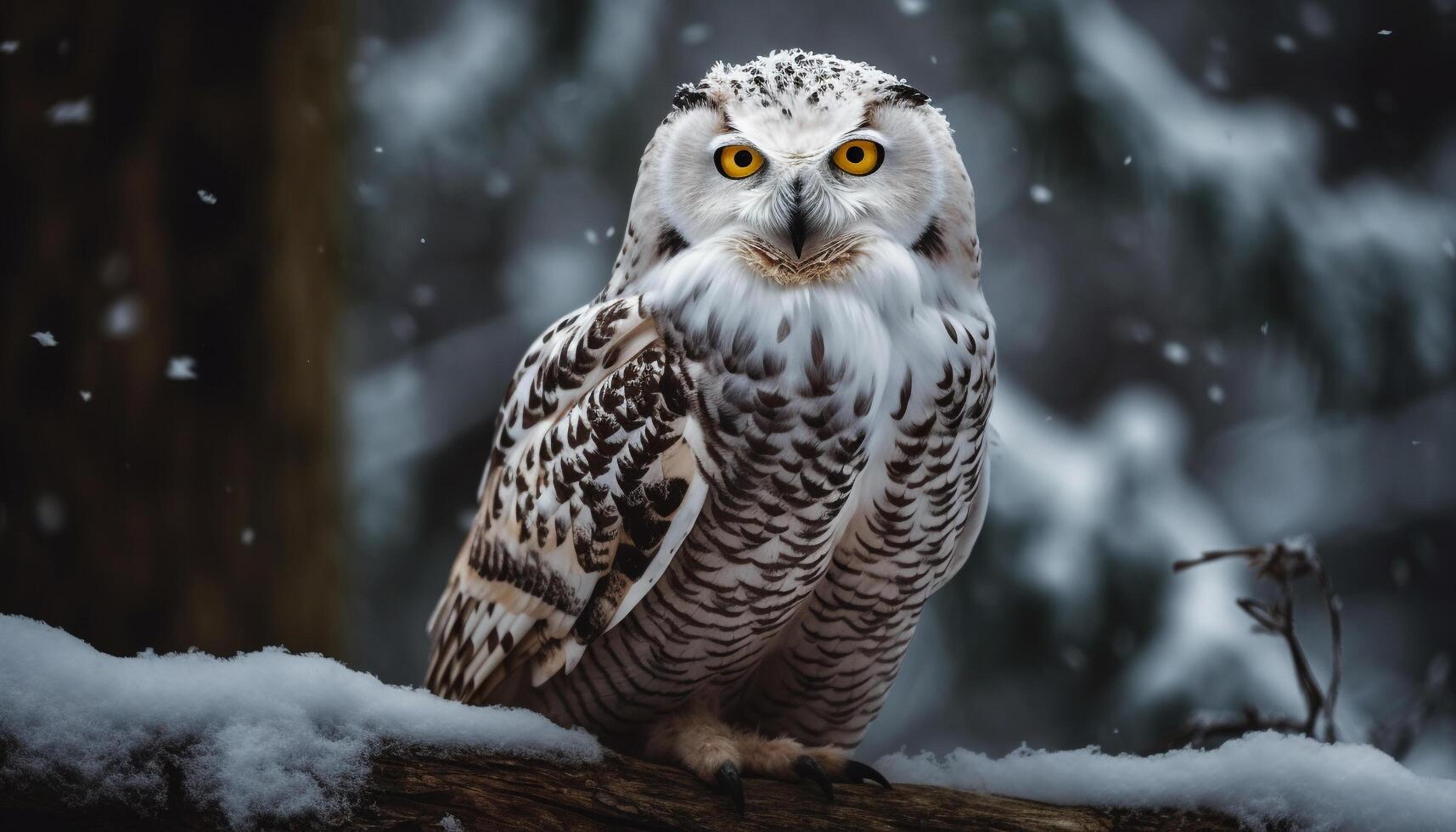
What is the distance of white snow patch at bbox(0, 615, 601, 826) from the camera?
0.84 metres

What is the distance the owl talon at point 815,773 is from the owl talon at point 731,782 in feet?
0.26

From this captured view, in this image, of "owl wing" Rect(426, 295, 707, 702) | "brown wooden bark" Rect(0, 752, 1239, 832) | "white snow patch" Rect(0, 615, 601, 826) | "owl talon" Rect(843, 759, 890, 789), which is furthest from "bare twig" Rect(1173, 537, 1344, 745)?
"white snow patch" Rect(0, 615, 601, 826)

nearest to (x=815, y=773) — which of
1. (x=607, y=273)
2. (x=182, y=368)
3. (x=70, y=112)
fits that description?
(x=182, y=368)

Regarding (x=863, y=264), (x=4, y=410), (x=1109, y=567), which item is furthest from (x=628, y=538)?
(x=1109, y=567)

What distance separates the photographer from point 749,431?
1079mm

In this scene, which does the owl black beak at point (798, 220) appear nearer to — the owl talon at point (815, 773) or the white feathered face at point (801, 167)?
the white feathered face at point (801, 167)

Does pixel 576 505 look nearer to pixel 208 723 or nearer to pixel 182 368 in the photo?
pixel 208 723

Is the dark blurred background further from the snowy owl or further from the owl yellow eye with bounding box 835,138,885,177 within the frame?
the owl yellow eye with bounding box 835,138,885,177

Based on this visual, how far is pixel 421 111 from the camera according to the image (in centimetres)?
280

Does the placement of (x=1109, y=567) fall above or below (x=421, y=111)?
below

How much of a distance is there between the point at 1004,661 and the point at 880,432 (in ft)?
5.12

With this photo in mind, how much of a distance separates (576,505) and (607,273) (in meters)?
1.89

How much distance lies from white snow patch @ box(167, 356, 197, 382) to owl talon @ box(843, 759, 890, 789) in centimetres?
99

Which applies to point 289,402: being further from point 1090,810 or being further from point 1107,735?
point 1107,735
